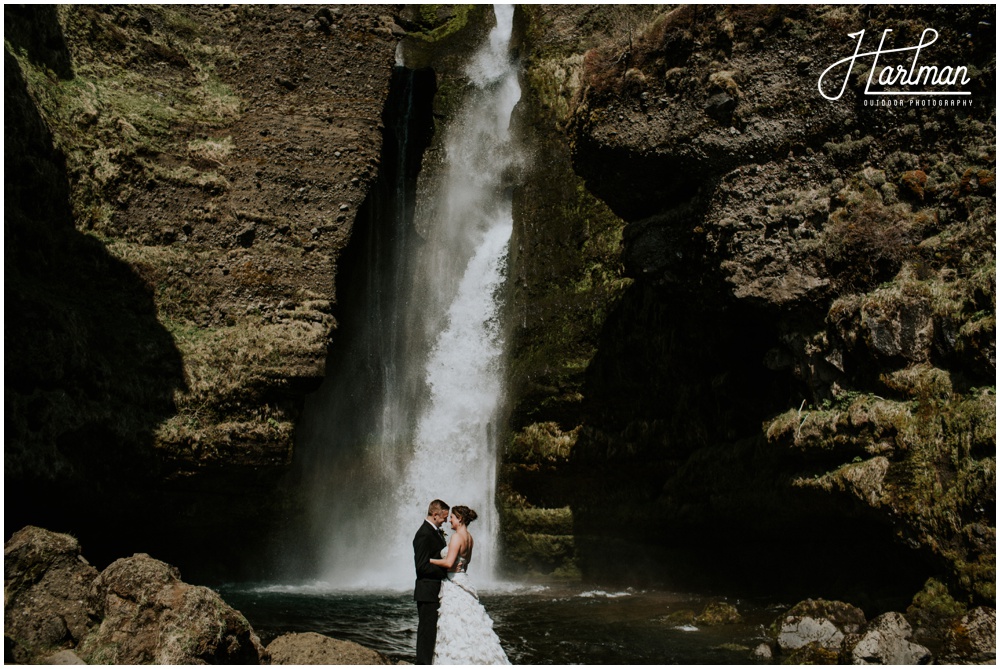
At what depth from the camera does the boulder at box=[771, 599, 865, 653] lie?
10.8 m

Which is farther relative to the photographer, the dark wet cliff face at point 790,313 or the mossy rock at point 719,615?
the mossy rock at point 719,615

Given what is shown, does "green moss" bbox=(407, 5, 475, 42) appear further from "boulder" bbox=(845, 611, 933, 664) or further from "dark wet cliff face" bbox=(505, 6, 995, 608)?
"boulder" bbox=(845, 611, 933, 664)

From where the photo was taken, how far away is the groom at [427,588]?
26.2 feet

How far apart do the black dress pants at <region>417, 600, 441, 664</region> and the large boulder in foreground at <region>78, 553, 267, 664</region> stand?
229cm

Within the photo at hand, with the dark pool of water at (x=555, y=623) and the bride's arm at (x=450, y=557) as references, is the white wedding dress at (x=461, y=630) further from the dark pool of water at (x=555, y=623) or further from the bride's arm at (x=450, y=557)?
the dark pool of water at (x=555, y=623)

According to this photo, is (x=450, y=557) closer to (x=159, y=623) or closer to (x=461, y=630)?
(x=461, y=630)

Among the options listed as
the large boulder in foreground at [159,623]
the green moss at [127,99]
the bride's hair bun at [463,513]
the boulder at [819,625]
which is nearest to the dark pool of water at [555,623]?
the boulder at [819,625]

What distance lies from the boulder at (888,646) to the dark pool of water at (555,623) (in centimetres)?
154

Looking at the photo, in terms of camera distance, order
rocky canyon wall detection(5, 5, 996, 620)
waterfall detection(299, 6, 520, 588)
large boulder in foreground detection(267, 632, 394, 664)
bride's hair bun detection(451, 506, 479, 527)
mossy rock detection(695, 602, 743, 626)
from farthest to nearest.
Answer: waterfall detection(299, 6, 520, 588), mossy rock detection(695, 602, 743, 626), rocky canyon wall detection(5, 5, 996, 620), large boulder in foreground detection(267, 632, 394, 664), bride's hair bun detection(451, 506, 479, 527)

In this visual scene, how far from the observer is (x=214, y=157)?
2064 cm

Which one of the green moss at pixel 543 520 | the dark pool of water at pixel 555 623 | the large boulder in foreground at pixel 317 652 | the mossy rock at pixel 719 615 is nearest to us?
the large boulder in foreground at pixel 317 652

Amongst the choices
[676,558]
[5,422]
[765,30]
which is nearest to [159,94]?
[5,422]

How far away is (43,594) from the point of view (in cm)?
934

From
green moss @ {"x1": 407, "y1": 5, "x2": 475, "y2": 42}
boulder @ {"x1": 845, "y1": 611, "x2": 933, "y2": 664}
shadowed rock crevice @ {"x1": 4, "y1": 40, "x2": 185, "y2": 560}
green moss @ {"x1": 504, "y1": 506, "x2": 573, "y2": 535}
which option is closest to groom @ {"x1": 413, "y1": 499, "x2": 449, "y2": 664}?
boulder @ {"x1": 845, "y1": 611, "x2": 933, "y2": 664}
